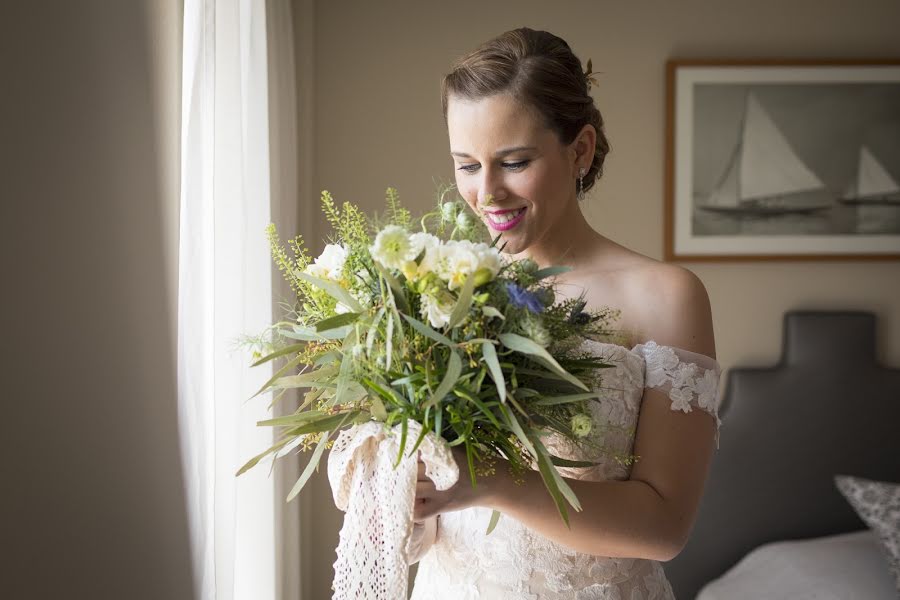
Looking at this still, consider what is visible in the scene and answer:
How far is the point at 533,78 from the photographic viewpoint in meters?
1.54

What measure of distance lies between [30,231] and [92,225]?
17 cm

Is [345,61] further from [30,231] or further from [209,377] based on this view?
[30,231]

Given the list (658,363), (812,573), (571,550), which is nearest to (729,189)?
(812,573)

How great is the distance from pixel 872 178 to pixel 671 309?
7.27ft

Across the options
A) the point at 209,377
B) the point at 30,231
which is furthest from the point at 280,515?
the point at 30,231

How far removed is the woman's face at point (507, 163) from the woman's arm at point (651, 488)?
27cm

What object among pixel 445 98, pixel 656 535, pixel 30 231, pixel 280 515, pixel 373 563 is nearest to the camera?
pixel 30 231

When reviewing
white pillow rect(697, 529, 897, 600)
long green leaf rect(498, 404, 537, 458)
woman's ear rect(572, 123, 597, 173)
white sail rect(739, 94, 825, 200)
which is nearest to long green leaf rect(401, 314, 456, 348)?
long green leaf rect(498, 404, 537, 458)

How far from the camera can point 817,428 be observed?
130 inches

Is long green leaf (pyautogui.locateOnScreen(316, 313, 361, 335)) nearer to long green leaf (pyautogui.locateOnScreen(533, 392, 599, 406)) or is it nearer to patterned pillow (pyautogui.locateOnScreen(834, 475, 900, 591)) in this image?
long green leaf (pyautogui.locateOnScreen(533, 392, 599, 406))

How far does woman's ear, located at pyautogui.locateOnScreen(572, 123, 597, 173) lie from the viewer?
5.33ft

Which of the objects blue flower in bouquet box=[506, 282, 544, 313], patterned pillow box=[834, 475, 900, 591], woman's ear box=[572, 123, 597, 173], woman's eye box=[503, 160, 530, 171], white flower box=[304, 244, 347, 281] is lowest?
patterned pillow box=[834, 475, 900, 591]

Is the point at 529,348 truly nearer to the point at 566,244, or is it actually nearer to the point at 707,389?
the point at 707,389

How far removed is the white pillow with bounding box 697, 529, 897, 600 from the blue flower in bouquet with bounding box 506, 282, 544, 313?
7.23ft
